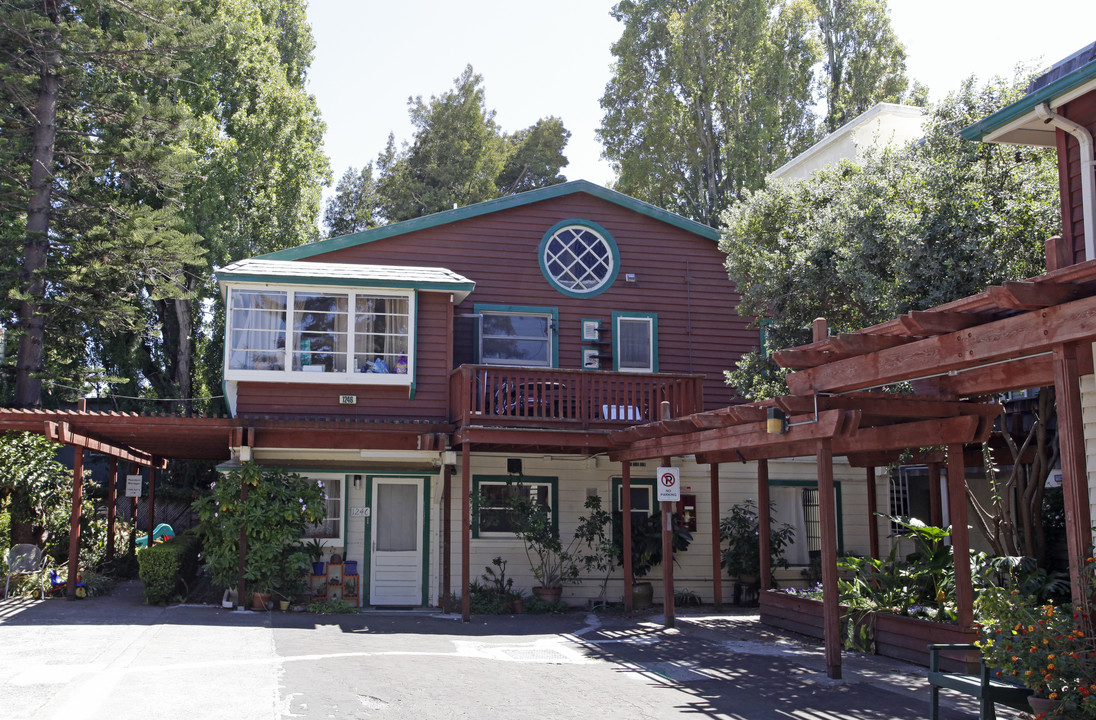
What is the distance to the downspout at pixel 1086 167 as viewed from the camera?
8.66 meters

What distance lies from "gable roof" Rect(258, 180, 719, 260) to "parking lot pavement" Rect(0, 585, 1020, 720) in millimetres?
6392

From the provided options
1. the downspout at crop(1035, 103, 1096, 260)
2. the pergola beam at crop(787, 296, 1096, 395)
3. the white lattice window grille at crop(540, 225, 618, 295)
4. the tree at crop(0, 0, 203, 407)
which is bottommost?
the pergola beam at crop(787, 296, 1096, 395)

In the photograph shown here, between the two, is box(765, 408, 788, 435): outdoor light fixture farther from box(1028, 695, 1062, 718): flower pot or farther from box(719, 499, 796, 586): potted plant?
box(719, 499, 796, 586): potted plant

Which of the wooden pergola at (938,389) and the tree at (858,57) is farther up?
the tree at (858,57)

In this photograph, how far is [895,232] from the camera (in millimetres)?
12875

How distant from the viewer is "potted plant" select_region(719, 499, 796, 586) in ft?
52.8

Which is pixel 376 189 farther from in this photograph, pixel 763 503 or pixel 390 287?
pixel 763 503

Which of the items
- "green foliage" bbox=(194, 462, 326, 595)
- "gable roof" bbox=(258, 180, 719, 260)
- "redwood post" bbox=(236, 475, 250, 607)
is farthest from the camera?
"gable roof" bbox=(258, 180, 719, 260)

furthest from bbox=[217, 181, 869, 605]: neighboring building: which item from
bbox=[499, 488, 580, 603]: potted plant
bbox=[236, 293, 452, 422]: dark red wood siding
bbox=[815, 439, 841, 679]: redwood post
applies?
bbox=[815, 439, 841, 679]: redwood post

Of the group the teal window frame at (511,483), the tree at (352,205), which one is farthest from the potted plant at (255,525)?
the tree at (352,205)

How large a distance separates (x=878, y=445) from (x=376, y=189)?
94.1 ft

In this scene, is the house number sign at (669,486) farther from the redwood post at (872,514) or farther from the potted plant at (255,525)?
the potted plant at (255,525)

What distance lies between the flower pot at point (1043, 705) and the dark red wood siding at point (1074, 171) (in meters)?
4.37

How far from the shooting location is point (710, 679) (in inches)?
366
